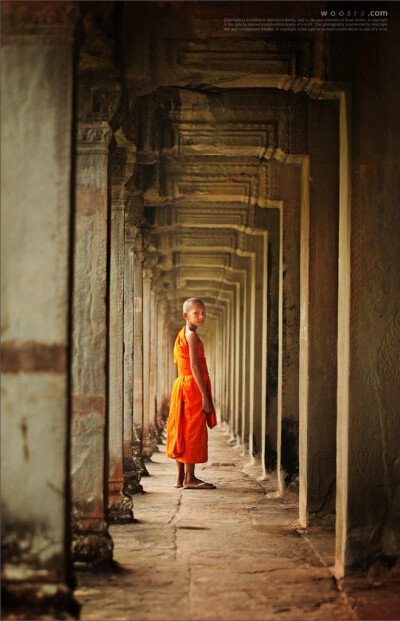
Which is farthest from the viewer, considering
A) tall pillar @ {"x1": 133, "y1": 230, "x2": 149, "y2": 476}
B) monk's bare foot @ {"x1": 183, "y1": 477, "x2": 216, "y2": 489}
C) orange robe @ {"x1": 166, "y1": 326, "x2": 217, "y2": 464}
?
tall pillar @ {"x1": 133, "y1": 230, "x2": 149, "y2": 476}

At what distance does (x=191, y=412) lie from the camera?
31.2 ft

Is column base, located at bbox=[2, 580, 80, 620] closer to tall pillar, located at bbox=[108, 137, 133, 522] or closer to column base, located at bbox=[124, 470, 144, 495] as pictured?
tall pillar, located at bbox=[108, 137, 133, 522]

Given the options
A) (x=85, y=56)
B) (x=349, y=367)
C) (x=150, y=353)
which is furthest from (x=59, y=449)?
(x=150, y=353)

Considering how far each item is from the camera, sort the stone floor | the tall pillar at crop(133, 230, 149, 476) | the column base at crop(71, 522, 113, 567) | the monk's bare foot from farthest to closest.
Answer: the tall pillar at crop(133, 230, 149, 476)
the monk's bare foot
the column base at crop(71, 522, 113, 567)
the stone floor

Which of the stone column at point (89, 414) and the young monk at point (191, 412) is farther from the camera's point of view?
the young monk at point (191, 412)

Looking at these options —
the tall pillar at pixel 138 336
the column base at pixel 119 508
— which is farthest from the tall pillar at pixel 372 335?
the tall pillar at pixel 138 336

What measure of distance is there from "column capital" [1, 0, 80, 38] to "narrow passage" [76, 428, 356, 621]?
3135 millimetres

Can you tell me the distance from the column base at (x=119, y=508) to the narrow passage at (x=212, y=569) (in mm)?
154

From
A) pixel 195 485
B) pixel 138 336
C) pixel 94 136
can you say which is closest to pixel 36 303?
pixel 94 136

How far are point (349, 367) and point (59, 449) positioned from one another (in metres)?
2.09

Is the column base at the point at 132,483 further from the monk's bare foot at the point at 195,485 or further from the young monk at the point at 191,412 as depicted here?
the monk's bare foot at the point at 195,485

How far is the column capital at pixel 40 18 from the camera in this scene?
432 centimetres

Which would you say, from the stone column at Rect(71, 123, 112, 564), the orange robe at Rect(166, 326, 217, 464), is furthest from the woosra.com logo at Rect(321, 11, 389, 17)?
the orange robe at Rect(166, 326, 217, 464)

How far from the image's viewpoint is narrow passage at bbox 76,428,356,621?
15.5 feet
